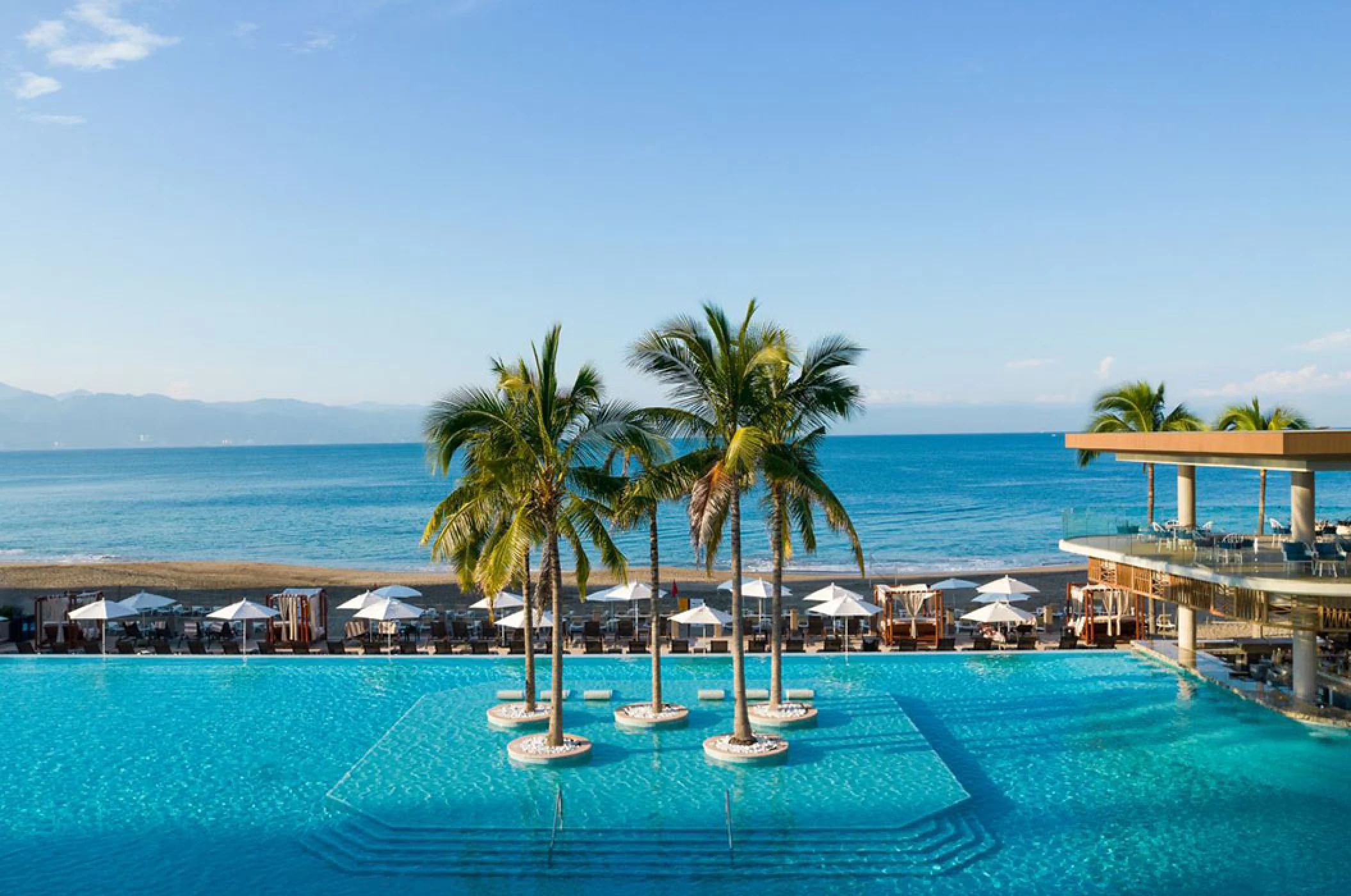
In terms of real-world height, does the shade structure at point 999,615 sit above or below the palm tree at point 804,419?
below

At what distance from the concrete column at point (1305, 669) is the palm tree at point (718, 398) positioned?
37.6 feet

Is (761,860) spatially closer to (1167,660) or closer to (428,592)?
(1167,660)

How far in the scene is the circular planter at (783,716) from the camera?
19109mm

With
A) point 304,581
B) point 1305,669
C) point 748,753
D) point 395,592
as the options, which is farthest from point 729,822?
point 304,581

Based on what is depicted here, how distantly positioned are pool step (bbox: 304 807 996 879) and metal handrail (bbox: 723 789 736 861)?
0.13 ft

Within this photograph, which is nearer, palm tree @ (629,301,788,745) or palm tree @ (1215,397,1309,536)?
palm tree @ (629,301,788,745)

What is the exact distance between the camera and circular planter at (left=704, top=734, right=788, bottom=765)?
1706cm

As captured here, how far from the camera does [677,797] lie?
15.5 metres

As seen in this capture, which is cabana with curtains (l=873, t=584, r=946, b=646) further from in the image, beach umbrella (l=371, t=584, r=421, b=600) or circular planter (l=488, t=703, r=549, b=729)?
beach umbrella (l=371, t=584, r=421, b=600)

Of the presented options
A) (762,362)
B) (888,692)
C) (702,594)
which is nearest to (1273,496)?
(702,594)

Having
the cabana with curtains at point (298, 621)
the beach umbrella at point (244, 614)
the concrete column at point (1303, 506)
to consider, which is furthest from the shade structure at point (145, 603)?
the concrete column at point (1303, 506)

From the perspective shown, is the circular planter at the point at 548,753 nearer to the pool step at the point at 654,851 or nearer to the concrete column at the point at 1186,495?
the pool step at the point at 654,851

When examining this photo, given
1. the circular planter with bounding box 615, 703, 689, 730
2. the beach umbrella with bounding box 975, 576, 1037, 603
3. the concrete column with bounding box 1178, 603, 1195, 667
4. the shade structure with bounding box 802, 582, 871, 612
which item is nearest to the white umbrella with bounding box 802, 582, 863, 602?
the shade structure with bounding box 802, 582, 871, 612

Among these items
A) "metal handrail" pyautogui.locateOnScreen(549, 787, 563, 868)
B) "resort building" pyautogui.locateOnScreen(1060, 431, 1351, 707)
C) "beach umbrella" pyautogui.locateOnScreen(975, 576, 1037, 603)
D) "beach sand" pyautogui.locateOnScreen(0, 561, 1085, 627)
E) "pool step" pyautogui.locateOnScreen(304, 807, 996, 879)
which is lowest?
"beach sand" pyautogui.locateOnScreen(0, 561, 1085, 627)
